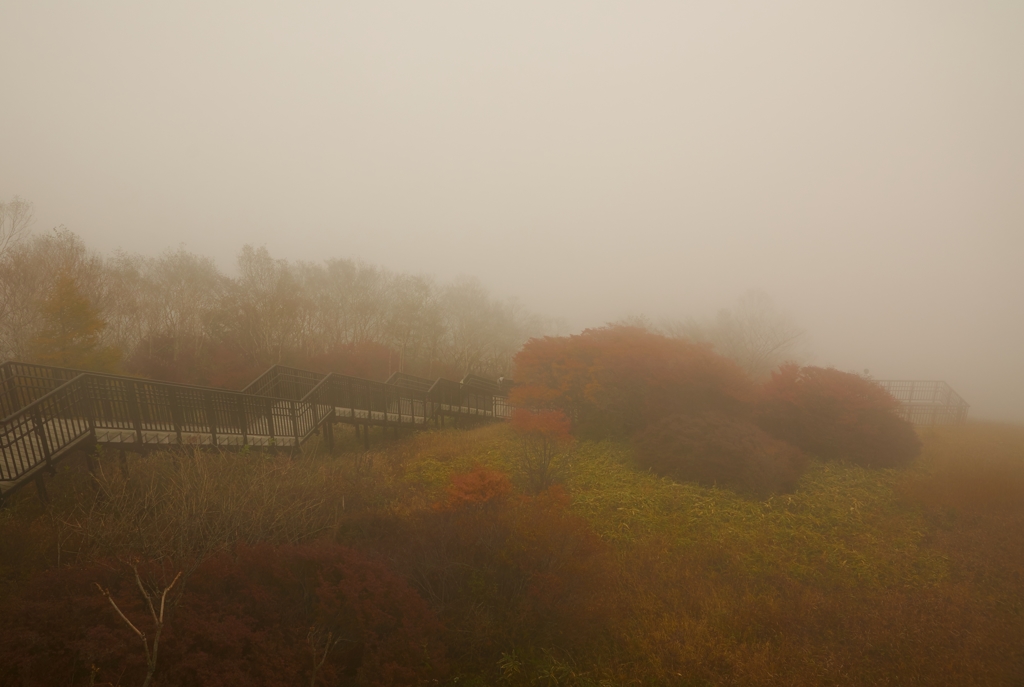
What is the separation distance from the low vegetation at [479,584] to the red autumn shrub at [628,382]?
189 inches

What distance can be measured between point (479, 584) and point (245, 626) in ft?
8.26

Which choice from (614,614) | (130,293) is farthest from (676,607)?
(130,293)

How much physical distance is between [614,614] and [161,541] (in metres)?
5.48

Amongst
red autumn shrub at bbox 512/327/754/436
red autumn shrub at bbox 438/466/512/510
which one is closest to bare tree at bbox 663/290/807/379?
red autumn shrub at bbox 512/327/754/436

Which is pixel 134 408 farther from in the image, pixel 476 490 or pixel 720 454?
pixel 720 454

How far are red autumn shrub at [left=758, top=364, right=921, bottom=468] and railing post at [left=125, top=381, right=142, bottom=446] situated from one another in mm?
14324

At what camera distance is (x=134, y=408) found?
25.3 feet

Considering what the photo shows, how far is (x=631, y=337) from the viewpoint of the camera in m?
16.3

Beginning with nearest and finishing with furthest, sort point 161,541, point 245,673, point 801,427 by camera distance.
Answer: point 245,673 < point 161,541 < point 801,427

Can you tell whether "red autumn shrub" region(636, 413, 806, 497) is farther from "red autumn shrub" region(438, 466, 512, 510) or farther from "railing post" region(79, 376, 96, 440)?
"railing post" region(79, 376, 96, 440)

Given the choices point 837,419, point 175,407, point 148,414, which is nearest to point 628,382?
point 837,419

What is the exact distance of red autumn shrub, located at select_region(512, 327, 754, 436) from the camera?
13.9 metres

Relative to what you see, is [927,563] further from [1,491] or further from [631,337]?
[1,491]

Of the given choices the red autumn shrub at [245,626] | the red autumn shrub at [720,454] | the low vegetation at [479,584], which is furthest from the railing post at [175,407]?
the red autumn shrub at [720,454]
